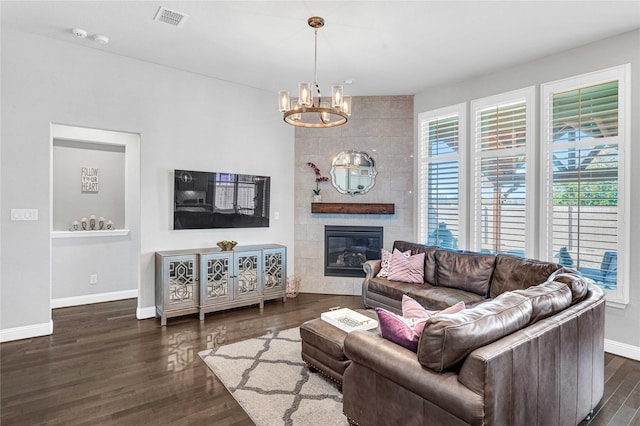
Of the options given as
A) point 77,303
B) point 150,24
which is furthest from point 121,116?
point 77,303

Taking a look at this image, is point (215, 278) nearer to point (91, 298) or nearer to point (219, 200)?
point (219, 200)

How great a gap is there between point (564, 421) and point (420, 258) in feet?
8.26

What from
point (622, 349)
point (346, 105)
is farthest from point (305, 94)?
point (622, 349)

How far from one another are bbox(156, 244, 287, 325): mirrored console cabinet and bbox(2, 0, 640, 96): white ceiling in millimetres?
2408

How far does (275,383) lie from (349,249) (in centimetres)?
313

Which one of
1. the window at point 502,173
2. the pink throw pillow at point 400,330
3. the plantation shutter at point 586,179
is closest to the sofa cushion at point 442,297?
the window at point 502,173

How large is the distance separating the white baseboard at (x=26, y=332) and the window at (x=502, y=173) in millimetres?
5160

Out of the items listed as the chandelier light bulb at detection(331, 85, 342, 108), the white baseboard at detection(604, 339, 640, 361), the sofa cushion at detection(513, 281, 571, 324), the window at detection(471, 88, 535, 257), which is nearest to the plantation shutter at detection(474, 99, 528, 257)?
the window at detection(471, 88, 535, 257)

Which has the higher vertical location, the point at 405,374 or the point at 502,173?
the point at 502,173

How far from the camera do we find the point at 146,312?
4.34 meters

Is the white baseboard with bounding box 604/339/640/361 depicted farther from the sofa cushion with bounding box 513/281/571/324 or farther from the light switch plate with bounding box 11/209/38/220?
the light switch plate with bounding box 11/209/38/220

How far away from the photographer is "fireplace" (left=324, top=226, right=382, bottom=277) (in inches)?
219

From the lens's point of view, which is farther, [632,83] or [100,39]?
[100,39]

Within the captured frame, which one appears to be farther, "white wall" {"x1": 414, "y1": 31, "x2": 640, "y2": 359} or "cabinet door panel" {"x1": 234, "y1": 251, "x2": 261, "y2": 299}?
"cabinet door panel" {"x1": 234, "y1": 251, "x2": 261, "y2": 299}
